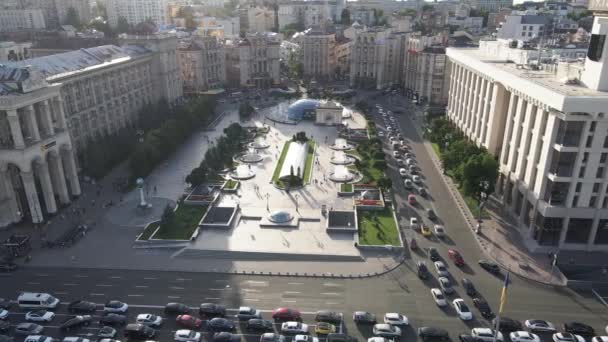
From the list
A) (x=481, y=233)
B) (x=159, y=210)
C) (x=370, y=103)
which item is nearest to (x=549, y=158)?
(x=481, y=233)

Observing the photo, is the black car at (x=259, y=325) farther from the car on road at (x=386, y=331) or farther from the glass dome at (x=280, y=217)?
the glass dome at (x=280, y=217)

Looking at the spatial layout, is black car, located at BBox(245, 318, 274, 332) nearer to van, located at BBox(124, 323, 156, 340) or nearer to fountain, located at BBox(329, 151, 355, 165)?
van, located at BBox(124, 323, 156, 340)

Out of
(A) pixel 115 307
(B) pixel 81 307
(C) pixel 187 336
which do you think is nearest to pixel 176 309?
(C) pixel 187 336

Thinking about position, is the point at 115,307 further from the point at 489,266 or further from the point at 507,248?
the point at 507,248

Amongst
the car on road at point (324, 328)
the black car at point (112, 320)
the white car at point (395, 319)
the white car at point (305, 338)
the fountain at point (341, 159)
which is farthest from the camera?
the fountain at point (341, 159)

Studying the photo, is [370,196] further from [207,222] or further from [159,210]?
[159,210]

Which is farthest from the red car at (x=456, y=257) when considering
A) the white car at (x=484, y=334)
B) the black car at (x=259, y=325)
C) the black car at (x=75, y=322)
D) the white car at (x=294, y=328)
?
the black car at (x=75, y=322)
